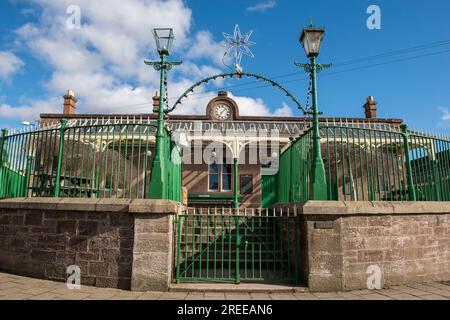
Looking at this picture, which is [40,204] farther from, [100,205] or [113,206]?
[113,206]

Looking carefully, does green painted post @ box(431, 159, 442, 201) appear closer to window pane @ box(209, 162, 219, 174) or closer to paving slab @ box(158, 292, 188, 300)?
paving slab @ box(158, 292, 188, 300)

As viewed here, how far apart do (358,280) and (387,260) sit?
2.23ft

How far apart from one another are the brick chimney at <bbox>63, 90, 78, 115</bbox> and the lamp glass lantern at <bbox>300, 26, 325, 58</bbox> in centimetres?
2092

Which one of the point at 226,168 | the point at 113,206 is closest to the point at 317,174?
the point at 113,206

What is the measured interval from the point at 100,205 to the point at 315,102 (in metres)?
4.21

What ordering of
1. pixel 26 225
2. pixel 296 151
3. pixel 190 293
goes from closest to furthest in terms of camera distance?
pixel 190 293
pixel 26 225
pixel 296 151

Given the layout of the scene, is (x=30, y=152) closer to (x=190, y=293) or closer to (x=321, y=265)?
(x=190, y=293)

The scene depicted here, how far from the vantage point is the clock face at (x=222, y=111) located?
19.2 meters

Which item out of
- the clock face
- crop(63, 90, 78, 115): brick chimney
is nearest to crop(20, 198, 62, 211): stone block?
the clock face

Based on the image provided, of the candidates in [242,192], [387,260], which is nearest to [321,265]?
[387,260]

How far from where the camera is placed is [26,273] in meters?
5.19

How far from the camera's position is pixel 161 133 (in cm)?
521

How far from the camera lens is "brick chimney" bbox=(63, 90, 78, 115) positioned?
863 inches

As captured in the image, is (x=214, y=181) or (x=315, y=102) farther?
(x=214, y=181)
